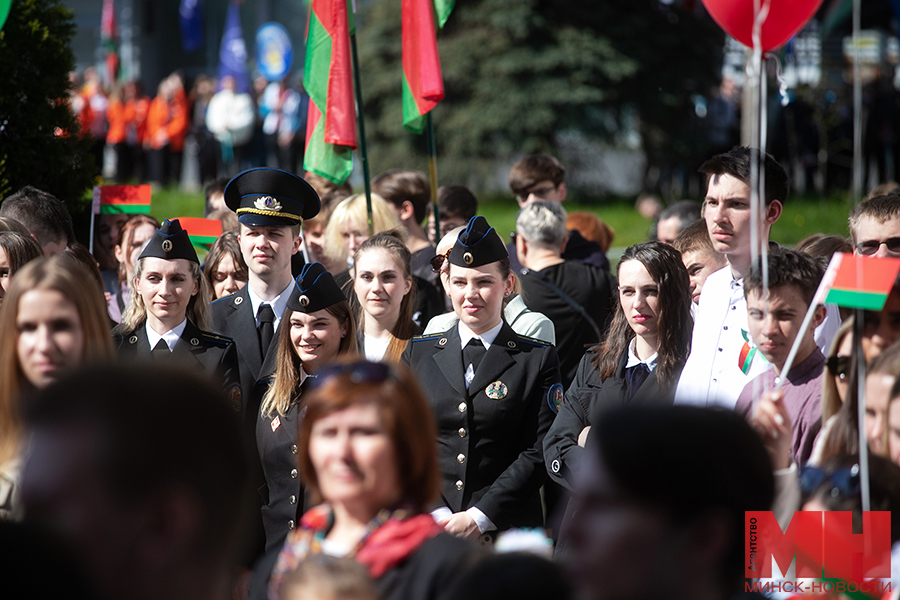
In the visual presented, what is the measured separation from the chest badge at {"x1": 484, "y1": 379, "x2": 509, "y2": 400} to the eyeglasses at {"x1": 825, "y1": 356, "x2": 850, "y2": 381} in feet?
4.84

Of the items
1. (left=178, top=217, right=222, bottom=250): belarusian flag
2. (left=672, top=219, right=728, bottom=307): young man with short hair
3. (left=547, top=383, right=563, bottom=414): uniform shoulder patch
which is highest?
(left=178, top=217, right=222, bottom=250): belarusian flag

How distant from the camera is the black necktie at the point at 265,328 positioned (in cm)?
479

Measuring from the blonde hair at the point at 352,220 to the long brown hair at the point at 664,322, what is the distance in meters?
2.10

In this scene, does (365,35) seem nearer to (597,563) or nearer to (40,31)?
(40,31)

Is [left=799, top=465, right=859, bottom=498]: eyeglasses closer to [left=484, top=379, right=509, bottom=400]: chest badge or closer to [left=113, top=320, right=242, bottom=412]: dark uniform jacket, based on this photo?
[left=484, top=379, right=509, bottom=400]: chest badge

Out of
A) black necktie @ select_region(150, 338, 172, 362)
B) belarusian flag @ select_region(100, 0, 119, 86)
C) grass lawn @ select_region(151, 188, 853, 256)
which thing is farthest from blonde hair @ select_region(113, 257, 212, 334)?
belarusian flag @ select_region(100, 0, 119, 86)

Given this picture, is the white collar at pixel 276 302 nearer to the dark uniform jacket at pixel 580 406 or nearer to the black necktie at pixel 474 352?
the black necktie at pixel 474 352

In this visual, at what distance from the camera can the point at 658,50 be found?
17.0 m

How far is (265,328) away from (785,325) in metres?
2.55

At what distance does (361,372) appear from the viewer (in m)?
2.38

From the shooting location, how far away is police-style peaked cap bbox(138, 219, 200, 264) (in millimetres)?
4426

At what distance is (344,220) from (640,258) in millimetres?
2388

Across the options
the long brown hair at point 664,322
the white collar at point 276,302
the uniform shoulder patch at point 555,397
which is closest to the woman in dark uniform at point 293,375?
the white collar at point 276,302

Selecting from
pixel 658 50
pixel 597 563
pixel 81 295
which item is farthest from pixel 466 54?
pixel 597 563
